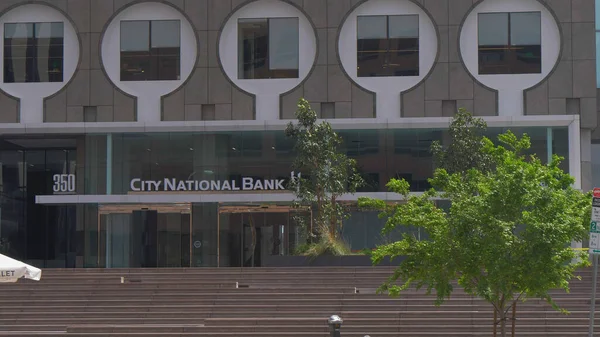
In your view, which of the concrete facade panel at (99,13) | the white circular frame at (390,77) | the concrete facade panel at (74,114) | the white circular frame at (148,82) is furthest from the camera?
the concrete facade panel at (99,13)

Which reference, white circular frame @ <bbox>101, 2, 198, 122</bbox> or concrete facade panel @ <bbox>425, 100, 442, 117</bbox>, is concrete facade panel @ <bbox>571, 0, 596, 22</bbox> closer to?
concrete facade panel @ <bbox>425, 100, 442, 117</bbox>

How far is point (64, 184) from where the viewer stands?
40.7 m

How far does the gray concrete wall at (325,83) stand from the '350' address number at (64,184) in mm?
2308

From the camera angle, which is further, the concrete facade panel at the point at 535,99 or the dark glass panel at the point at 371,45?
the dark glass panel at the point at 371,45

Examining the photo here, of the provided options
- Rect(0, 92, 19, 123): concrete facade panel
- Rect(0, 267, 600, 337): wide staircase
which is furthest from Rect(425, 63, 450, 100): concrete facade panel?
Rect(0, 92, 19, 123): concrete facade panel

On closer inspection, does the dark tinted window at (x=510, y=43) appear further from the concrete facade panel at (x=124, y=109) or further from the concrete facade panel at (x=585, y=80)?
the concrete facade panel at (x=124, y=109)

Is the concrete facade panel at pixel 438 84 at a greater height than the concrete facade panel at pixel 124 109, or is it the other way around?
the concrete facade panel at pixel 438 84

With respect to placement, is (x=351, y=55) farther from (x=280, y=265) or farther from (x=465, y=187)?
(x=465, y=187)

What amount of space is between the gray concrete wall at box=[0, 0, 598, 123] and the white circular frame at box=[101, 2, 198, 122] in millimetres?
244

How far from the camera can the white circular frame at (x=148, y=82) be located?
131 ft

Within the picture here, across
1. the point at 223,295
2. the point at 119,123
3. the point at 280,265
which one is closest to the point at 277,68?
the point at 119,123

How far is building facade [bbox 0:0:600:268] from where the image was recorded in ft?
128

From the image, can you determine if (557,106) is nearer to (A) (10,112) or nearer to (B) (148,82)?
(B) (148,82)

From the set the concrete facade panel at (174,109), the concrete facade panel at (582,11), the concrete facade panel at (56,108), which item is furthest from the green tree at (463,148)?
the concrete facade panel at (56,108)
